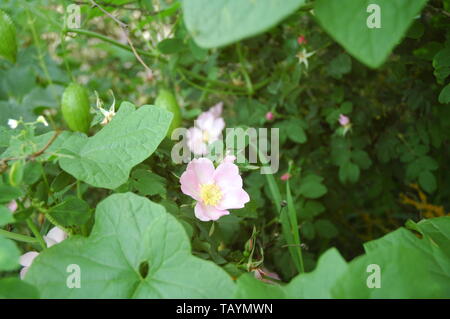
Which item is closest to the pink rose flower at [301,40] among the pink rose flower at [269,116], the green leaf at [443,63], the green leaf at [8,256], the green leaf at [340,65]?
the green leaf at [340,65]

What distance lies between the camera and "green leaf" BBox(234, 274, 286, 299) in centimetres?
48

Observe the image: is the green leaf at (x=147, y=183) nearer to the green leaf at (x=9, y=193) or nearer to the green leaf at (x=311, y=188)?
the green leaf at (x=9, y=193)

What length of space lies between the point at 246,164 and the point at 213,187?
0.29 feet

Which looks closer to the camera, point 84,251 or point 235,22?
point 235,22

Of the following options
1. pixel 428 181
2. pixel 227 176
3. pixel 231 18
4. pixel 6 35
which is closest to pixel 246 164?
pixel 227 176

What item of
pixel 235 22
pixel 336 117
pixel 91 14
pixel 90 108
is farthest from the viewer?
pixel 336 117

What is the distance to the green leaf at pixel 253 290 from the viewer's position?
0.48m

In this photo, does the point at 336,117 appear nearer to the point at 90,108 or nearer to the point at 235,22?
the point at 90,108

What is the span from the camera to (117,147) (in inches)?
25.0

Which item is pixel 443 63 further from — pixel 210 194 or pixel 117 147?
pixel 117 147

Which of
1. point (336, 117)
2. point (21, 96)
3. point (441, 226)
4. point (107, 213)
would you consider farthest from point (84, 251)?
point (21, 96)

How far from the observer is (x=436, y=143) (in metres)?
1.10

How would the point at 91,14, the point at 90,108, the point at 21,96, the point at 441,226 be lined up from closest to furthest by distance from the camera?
the point at 441,226 → the point at 90,108 → the point at 91,14 → the point at 21,96

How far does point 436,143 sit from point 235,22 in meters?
0.90
